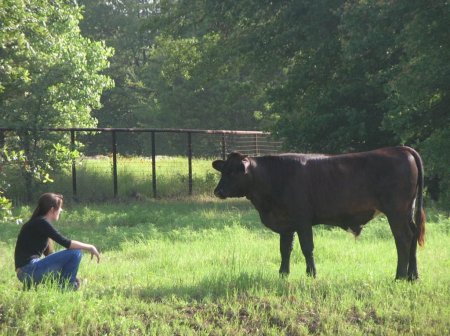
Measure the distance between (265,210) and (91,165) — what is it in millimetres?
13818

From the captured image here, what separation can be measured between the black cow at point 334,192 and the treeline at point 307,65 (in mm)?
4269

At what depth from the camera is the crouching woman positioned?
7.34 meters

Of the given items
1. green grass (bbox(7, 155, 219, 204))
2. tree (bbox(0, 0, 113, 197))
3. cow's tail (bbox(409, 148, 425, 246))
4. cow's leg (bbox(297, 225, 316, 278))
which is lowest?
green grass (bbox(7, 155, 219, 204))

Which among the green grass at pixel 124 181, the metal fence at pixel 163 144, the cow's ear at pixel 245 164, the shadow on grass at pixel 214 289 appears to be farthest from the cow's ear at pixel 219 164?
the green grass at pixel 124 181

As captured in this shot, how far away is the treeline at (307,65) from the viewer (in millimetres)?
13742

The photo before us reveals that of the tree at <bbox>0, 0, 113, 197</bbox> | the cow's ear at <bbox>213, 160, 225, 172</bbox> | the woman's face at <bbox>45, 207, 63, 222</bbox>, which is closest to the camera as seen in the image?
the woman's face at <bbox>45, 207, 63, 222</bbox>

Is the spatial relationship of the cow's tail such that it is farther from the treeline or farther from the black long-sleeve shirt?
the black long-sleeve shirt

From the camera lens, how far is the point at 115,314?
22.4 ft

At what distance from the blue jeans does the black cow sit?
2.31 metres

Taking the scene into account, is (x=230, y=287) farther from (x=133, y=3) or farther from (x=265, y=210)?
(x=133, y=3)

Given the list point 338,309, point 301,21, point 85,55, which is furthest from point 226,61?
point 338,309

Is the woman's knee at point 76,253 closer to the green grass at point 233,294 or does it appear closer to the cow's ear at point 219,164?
the green grass at point 233,294

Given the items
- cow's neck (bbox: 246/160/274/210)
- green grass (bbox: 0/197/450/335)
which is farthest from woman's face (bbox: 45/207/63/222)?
cow's neck (bbox: 246/160/274/210)

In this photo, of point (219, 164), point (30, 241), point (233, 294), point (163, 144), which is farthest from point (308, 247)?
point (163, 144)
